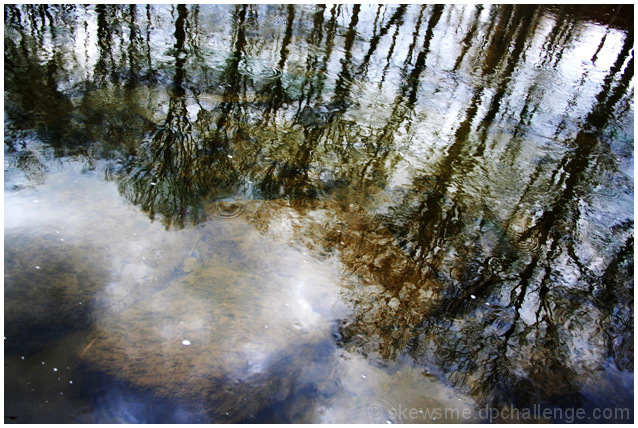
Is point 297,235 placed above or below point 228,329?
above

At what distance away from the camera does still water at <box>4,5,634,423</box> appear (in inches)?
135

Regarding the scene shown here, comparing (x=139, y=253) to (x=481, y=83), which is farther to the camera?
(x=481, y=83)

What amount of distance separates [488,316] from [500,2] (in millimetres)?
11600

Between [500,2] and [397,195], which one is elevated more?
[500,2]

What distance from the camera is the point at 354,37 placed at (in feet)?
30.7

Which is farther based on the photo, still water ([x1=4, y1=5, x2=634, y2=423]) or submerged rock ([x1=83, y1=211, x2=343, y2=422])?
still water ([x1=4, y1=5, x2=634, y2=423])

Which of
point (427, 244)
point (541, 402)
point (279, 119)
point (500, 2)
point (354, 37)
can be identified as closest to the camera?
point (541, 402)

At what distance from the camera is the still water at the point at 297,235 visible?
3.44 meters

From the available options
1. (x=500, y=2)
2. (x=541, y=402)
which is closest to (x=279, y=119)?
(x=541, y=402)

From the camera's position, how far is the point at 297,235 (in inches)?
184

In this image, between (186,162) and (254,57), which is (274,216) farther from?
(254,57)

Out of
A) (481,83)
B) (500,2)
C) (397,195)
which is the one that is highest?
(500,2)

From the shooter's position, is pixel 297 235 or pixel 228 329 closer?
pixel 228 329

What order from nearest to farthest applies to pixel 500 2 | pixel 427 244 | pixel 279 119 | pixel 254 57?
pixel 427 244, pixel 279 119, pixel 254 57, pixel 500 2
